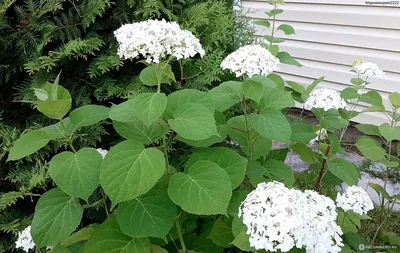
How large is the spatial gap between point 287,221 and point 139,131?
2.04 feet

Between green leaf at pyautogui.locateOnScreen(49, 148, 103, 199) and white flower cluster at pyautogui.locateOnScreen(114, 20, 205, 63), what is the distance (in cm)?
35

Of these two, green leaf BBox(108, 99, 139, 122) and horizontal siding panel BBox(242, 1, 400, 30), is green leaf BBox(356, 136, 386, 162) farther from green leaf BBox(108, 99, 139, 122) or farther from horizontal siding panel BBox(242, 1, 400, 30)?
horizontal siding panel BBox(242, 1, 400, 30)

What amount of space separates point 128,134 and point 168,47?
0.32m

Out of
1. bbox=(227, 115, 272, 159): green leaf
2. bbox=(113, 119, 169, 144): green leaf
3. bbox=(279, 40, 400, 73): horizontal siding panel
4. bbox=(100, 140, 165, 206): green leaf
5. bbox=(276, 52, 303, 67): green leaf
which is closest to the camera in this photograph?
bbox=(100, 140, 165, 206): green leaf

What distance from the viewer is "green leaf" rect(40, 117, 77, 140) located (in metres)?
1.26

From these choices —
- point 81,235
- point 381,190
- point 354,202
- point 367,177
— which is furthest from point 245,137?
point 367,177

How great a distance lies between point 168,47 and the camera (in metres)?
1.24

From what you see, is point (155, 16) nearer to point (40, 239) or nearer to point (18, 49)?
point (18, 49)

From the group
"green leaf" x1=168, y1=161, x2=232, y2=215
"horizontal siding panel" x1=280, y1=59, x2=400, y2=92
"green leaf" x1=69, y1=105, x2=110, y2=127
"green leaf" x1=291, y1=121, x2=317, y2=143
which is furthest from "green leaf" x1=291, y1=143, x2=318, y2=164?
"horizontal siding panel" x1=280, y1=59, x2=400, y2=92

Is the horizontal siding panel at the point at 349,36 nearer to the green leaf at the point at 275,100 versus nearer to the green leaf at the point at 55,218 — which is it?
the green leaf at the point at 275,100

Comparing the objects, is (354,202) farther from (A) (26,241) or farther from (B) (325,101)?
(A) (26,241)

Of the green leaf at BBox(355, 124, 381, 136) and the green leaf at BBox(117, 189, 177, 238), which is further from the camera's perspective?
the green leaf at BBox(355, 124, 381, 136)

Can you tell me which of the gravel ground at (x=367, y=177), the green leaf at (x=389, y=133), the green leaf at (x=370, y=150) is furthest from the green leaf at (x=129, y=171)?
the gravel ground at (x=367, y=177)

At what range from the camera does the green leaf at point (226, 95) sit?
1.44 m
